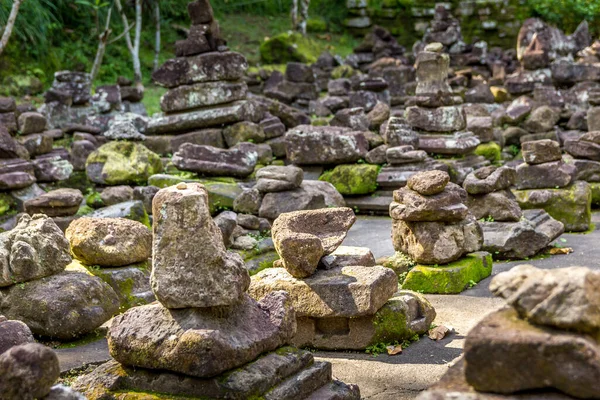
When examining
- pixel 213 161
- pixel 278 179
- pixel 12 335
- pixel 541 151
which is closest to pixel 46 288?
pixel 12 335

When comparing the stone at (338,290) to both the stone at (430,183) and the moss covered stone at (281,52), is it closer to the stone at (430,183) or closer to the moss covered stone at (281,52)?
the stone at (430,183)

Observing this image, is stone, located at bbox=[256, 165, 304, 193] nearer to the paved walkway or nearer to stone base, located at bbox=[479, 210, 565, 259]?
stone base, located at bbox=[479, 210, 565, 259]

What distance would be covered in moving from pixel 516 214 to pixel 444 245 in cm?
184

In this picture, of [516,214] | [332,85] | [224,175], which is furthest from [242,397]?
[332,85]

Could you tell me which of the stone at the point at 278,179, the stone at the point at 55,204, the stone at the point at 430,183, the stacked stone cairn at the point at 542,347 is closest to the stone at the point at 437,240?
the stone at the point at 430,183

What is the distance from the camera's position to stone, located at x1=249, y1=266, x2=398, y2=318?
21.6 feet

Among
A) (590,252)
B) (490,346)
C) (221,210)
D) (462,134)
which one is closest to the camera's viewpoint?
(490,346)

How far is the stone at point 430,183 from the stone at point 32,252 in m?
3.50

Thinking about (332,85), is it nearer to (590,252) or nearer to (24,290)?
(590,252)

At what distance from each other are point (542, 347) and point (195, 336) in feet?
7.28

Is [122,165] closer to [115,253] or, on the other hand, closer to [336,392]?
[115,253]

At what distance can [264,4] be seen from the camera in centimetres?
3356

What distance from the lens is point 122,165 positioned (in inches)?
461

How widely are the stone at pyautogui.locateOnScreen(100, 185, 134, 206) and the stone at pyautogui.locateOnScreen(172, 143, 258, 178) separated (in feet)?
3.18
